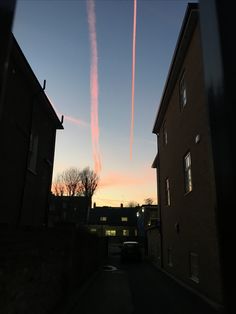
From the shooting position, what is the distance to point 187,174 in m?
14.5

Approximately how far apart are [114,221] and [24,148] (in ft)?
208

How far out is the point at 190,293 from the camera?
40.7 ft

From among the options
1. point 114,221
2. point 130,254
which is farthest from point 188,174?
point 114,221

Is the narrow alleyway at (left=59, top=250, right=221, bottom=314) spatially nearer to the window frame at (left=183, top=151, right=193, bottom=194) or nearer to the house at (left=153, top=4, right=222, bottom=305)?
the house at (left=153, top=4, right=222, bottom=305)

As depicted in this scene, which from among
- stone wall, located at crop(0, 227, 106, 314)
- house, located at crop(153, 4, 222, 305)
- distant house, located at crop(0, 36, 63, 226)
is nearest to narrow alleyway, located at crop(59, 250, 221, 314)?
house, located at crop(153, 4, 222, 305)

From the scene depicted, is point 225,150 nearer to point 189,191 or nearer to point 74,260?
point 74,260

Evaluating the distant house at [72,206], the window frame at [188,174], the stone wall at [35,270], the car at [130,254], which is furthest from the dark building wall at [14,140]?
the distant house at [72,206]

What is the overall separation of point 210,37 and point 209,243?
34.9 feet

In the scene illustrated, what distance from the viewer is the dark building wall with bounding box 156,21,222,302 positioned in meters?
10.7

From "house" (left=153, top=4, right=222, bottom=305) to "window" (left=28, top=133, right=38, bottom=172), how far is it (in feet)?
21.9

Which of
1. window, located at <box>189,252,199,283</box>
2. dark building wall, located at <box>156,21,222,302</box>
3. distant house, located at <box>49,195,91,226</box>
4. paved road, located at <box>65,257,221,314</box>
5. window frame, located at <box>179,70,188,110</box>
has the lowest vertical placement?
paved road, located at <box>65,257,221,314</box>

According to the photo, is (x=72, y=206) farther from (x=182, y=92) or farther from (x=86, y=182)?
(x=182, y=92)

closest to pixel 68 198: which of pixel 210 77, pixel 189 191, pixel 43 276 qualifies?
pixel 189 191

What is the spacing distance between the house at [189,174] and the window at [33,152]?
6.66 meters
